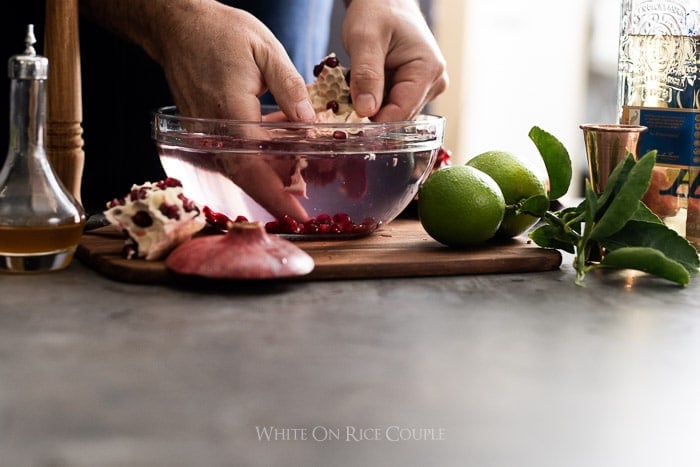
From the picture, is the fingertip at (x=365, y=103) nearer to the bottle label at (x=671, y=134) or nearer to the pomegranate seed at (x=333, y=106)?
the pomegranate seed at (x=333, y=106)

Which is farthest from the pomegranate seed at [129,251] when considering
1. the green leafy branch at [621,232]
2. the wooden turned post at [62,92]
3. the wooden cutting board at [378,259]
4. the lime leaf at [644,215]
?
the lime leaf at [644,215]

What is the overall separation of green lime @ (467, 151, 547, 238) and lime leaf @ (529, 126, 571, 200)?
4 cm

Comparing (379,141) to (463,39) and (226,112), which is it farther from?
(463,39)

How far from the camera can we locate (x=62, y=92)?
3.75 ft

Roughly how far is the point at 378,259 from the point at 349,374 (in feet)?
1.17

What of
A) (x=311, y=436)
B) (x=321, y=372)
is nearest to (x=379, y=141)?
(x=321, y=372)

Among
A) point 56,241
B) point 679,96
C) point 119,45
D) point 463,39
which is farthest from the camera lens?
point 463,39

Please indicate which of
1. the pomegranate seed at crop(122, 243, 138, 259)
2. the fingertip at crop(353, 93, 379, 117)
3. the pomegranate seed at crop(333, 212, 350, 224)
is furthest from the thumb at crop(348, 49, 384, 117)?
the pomegranate seed at crop(122, 243, 138, 259)

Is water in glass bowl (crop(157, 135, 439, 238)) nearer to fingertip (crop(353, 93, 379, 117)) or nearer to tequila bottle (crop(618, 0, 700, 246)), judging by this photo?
fingertip (crop(353, 93, 379, 117))

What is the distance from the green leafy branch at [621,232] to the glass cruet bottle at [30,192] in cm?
52

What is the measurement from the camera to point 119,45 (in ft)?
5.51

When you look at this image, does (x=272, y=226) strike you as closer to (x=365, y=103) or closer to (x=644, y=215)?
(x=365, y=103)

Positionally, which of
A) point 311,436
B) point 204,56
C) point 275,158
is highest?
point 204,56

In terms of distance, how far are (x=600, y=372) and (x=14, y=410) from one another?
0.43 meters
